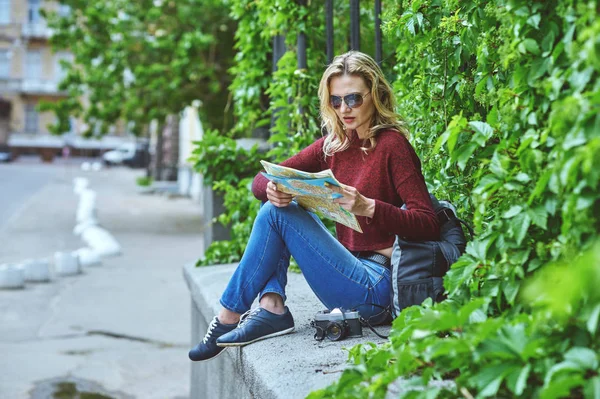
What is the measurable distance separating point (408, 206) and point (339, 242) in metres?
0.47

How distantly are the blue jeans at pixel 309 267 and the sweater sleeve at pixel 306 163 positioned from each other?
0.30m

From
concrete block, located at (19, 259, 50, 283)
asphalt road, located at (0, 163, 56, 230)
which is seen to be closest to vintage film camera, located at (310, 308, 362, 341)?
concrete block, located at (19, 259, 50, 283)

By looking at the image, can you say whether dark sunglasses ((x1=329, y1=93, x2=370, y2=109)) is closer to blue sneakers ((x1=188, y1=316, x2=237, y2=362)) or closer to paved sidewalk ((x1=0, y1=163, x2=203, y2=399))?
blue sneakers ((x1=188, y1=316, x2=237, y2=362))

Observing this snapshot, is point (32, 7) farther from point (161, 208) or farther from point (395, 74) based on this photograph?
point (395, 74)

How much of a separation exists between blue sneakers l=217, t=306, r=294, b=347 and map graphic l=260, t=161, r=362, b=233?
1.56 feet

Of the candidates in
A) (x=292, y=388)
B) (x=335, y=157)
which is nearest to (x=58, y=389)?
(x=335, y=157)

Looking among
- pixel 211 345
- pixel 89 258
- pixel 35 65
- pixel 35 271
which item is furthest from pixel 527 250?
pixel 35 65

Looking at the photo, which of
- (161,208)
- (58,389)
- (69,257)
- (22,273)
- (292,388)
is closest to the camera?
(292,388)

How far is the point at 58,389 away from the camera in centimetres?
516

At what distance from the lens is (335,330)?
3121mm

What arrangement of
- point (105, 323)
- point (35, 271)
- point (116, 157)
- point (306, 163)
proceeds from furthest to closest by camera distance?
1. point (116, 157)
2. point (35, 271)
3. point (105, 323)
4. point (306, 163)

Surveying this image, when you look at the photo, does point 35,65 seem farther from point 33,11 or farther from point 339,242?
point 339,242

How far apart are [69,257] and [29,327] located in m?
3.12

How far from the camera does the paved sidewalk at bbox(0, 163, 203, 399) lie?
17.9 feet
